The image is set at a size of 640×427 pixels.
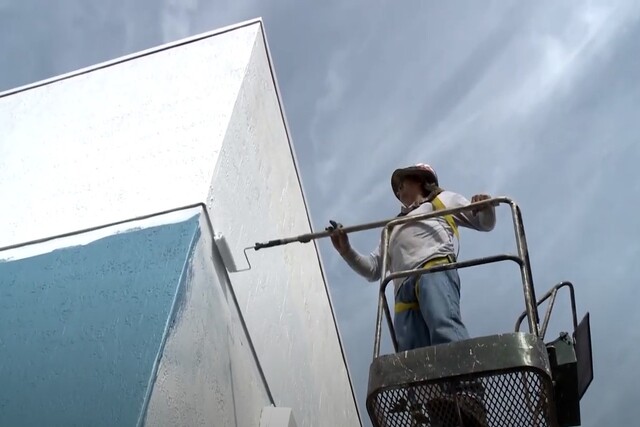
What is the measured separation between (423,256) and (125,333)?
1748mm

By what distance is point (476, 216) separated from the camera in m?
4.37

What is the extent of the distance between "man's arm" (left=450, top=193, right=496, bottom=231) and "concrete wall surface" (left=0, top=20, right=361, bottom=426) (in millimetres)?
1473

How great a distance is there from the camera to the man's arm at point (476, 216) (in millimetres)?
4227

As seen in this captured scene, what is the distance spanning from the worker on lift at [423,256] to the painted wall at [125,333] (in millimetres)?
1057

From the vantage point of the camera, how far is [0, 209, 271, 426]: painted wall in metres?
3.43

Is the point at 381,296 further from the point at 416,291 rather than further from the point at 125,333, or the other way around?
the point at 125,333

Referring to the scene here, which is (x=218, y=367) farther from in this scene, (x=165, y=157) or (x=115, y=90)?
(x=115, y=90)

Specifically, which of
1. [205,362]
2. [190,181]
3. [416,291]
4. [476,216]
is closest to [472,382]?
[416,291]

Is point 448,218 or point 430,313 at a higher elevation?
point 448,218

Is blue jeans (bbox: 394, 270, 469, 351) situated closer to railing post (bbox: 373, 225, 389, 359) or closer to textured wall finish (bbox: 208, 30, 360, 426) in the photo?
railing post (bbox: 373, 225, 389, 359)

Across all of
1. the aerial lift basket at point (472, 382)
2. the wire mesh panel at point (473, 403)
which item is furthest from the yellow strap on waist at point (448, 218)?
the wire mesh panel at point (473, 403)

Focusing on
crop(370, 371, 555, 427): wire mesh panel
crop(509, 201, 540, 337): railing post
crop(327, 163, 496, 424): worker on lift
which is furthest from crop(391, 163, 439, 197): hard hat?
crop(370, 371, 555, 427): wire mesh panel

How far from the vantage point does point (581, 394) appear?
3742mm

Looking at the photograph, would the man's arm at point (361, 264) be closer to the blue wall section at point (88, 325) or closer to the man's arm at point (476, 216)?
the man's arm at point (476, 216)
